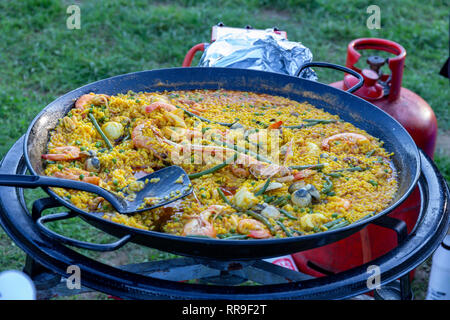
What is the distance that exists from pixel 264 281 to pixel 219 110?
1.05m

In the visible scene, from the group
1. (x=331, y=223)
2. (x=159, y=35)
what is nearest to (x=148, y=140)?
(x=331, y=223)

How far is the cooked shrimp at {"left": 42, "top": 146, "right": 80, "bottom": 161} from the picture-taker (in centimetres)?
217

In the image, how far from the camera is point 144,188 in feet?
6.61

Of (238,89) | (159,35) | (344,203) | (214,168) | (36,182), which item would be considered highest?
(36,182)

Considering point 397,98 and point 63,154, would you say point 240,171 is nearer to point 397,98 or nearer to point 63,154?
point 63,154

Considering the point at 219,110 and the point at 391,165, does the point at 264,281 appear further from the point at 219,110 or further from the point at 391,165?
the point at 219,110

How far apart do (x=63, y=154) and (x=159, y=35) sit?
191 inches

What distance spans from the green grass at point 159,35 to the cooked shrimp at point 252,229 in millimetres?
3804

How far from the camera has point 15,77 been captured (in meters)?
5.61

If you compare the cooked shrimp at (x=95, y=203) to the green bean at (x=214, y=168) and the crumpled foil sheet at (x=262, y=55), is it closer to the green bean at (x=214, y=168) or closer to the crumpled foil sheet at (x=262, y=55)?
the green bean at (x=214, y=168)

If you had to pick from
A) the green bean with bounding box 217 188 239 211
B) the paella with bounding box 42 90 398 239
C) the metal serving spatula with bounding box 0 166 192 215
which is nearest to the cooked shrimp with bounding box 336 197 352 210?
the paella with bounding box 42 90 398 239

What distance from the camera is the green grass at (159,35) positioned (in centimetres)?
568
